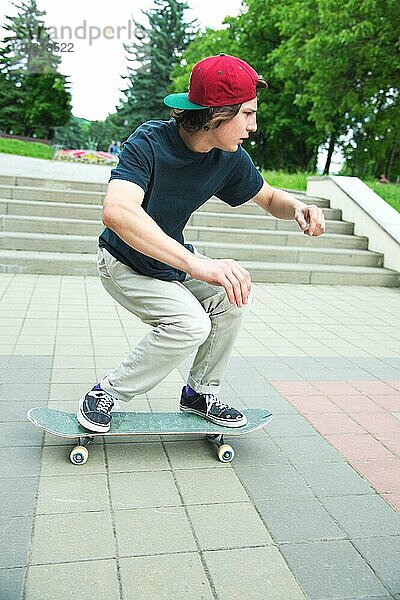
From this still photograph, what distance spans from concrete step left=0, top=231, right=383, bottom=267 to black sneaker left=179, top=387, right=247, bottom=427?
19.2 feet

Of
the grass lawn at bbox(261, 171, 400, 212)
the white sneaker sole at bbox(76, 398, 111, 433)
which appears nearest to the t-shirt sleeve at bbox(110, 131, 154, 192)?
the white sneaker sole at bbox(76, 398, 111, 433)

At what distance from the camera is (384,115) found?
25250mm

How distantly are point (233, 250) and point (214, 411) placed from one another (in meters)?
6.43

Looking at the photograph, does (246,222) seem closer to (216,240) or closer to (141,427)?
(216,240)

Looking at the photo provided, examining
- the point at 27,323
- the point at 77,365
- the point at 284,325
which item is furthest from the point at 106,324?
the point at 284,325

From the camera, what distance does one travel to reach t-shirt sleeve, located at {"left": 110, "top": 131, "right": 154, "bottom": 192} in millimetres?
2830

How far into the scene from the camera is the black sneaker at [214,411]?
3461 millimetres

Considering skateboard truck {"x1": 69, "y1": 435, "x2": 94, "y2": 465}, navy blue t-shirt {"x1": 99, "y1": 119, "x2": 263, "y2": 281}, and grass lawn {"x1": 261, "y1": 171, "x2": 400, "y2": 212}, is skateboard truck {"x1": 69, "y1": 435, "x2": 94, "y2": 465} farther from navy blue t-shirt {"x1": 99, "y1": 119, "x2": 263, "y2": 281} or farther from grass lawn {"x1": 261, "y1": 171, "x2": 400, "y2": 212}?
grass lawn {"x1": 261, "y1": 171, "x2": 400, "y2": 212}

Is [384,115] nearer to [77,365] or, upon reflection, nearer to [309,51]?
[309,51]

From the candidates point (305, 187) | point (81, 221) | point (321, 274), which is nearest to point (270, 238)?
point (321, 274)

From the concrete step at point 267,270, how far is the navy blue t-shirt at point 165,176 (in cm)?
528

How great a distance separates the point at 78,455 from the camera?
316 centimetres

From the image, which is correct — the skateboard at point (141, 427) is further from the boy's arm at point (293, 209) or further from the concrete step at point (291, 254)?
the concrete step at point (291, 254)

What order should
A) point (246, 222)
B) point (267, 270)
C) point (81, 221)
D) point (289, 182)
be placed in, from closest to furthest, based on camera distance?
point (267, 270), point (81, 221), point (246, 222), point (289, 182)
